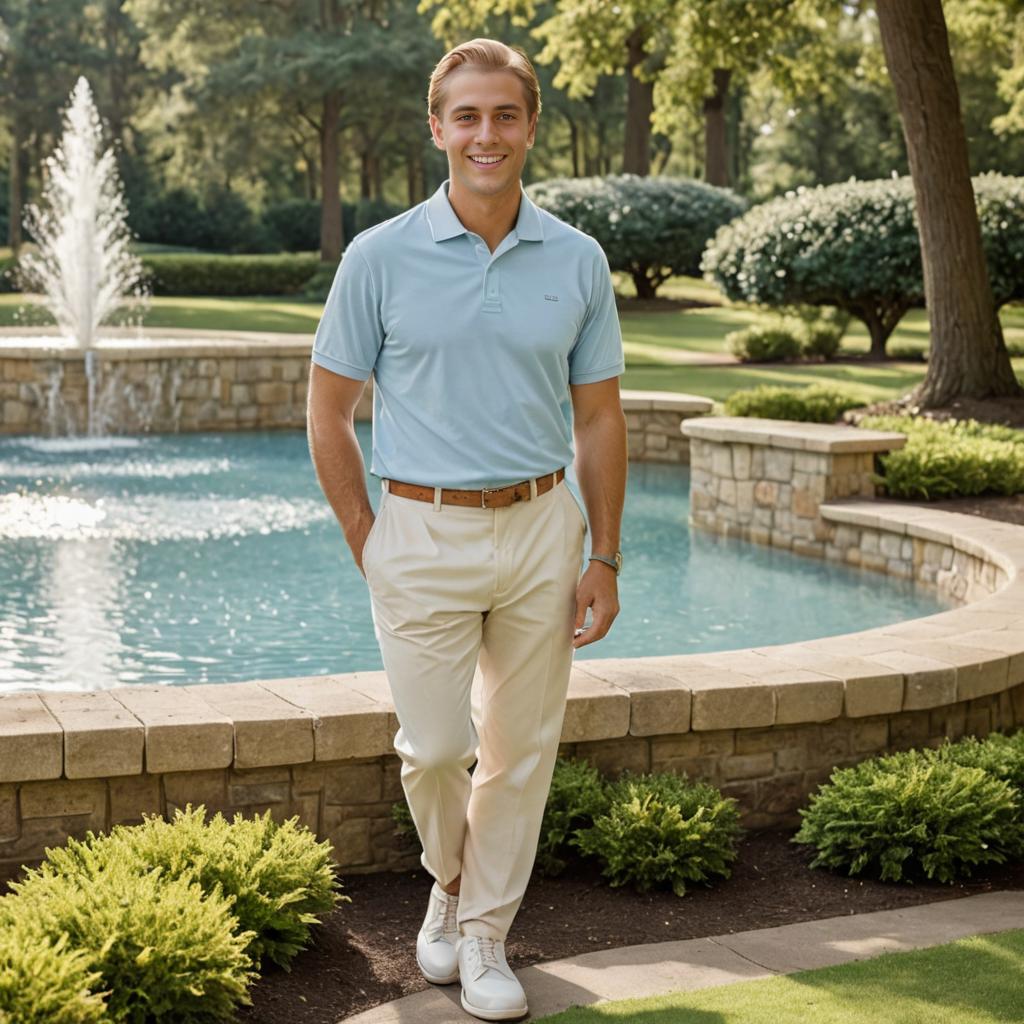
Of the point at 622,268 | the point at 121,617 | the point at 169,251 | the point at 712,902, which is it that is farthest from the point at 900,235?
the point at 169,251

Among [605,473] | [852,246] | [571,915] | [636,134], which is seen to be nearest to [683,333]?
[852,246]

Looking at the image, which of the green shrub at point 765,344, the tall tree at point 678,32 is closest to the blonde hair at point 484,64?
the tall tree at point 678,32

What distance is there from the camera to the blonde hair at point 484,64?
3047mm

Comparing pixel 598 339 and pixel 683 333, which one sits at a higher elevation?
pixel 598 339

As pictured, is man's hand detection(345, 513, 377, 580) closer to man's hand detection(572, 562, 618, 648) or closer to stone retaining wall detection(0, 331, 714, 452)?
man's hand detection(572, 562, 618, 648)

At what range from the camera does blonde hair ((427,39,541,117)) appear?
10.00ft

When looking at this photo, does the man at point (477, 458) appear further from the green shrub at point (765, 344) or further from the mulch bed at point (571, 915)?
the green shrub at point (765, 344)

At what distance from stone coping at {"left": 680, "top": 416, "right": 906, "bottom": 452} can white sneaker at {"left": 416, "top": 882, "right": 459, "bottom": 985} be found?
19.7ft

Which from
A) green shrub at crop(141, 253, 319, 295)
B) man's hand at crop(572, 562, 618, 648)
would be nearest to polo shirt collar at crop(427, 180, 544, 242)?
man's hand at crop(572, 562, 618, 648)

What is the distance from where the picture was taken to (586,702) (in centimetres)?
442

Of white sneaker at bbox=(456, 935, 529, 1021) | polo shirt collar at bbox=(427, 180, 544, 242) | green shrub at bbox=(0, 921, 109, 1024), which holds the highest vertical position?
polo shirt collar at bbox=(427, 180, 544, 242)

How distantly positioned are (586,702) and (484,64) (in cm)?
200

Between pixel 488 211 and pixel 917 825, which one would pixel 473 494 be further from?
pixel 917 825

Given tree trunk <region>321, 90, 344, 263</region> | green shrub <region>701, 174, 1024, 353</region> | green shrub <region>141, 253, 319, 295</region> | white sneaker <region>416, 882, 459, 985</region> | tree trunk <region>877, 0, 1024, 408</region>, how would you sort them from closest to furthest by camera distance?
white sneaker <region>416, 882, 459, 985</region> < tree trunk <region>877, 0, 1024, 408</region> < green shrub <region>701, 174, 1024, 353</region> < green shrub <region>141, 253, 319, 295</region> < tree trunk <region>321, 90, 344, 263</region>
